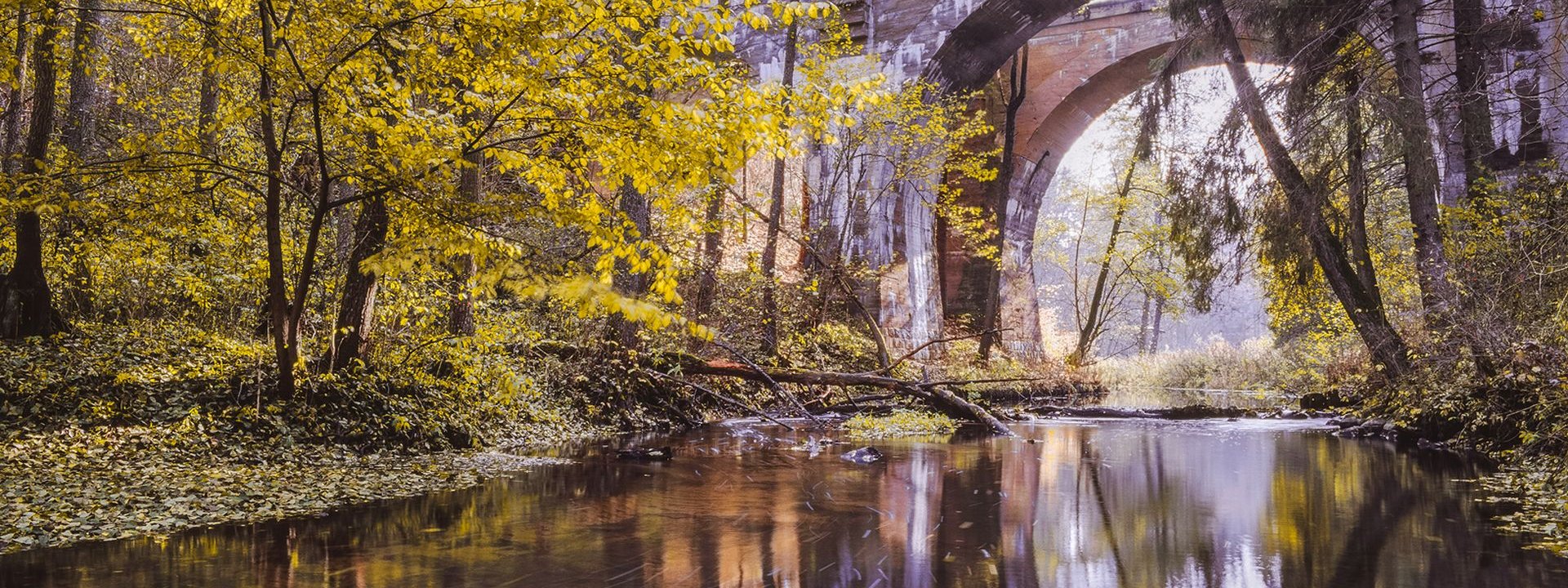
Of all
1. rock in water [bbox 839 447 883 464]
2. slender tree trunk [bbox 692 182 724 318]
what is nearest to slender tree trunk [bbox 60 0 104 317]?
rock in water [bbox 839 447 883 464]

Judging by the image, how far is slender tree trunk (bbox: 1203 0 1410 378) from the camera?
11773 mm

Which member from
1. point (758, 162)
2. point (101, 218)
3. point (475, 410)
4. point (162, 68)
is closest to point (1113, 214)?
point (758, 162)

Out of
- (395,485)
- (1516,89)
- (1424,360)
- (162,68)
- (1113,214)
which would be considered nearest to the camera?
(395,485)

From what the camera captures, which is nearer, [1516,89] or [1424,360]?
[1424,360]

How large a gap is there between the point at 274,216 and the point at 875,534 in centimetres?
487

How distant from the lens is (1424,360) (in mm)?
10367

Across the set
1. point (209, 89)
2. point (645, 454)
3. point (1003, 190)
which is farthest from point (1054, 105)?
point (209, 89)

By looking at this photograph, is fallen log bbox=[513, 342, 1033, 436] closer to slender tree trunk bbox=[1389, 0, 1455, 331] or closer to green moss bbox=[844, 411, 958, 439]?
green moss bbox=[844, 411, 958, 439]

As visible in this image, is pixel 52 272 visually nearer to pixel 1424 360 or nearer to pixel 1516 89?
pixel 1424 360

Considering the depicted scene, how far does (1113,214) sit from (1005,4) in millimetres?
7359

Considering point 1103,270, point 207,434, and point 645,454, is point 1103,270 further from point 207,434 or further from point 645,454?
point 207,434

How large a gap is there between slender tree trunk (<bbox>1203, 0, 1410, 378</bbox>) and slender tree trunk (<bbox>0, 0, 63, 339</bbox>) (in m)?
12.7

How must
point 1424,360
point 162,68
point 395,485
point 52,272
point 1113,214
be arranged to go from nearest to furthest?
1. point 395,485
2. point 52,272
3. point 1424,360
4. point 162,68
5. point 1113,214

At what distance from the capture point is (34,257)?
8.20 meters
